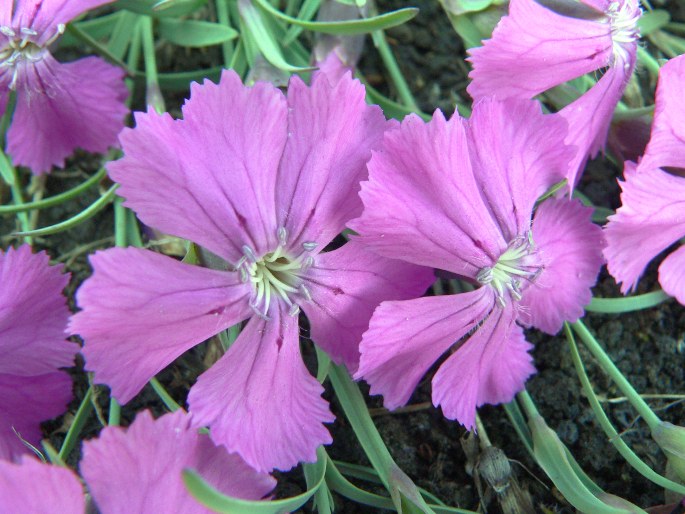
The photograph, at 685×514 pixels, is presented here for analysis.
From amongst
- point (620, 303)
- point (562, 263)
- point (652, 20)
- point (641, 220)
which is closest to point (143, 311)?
point (562, 263)

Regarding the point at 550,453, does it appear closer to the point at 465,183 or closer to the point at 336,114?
the point at 465,183

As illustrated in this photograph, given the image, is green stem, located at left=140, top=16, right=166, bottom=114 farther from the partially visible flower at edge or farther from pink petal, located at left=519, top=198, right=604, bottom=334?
pink petal, located at left=519, top=198, right=604, bottom=334

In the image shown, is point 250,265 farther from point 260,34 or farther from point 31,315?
point 260,34

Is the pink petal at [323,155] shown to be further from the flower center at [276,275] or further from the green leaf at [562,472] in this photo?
the green leaf at [562,472]

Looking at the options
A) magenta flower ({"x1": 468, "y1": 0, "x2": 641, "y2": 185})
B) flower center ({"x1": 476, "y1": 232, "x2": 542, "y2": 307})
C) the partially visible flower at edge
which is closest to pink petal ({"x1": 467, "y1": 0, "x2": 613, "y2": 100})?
magenta flower ({"x1": 468, "y1": 0, "x2": 641, "y2": 185})

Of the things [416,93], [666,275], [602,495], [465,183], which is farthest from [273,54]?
[602,495]
